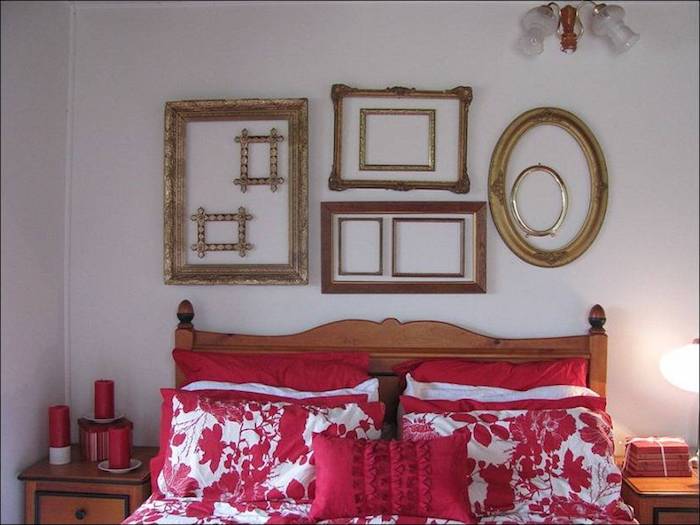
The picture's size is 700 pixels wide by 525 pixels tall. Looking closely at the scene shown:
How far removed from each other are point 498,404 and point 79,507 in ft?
5.11

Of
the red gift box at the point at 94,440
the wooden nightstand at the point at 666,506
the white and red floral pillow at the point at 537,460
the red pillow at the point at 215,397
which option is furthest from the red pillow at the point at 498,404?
the red gift box at the point at 94,440

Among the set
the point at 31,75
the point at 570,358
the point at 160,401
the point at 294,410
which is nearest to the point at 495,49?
the point at 570,358

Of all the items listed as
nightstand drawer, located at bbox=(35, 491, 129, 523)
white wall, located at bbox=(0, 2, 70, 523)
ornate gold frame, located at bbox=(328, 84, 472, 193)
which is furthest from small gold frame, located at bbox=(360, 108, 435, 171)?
nightstand drawer, located at bbox=(35, 491, 129, 523)

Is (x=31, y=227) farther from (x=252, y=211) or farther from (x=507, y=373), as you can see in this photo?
(x=507, y=373)

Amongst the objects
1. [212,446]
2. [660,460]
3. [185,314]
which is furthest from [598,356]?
[185,314]

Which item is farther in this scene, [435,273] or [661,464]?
[435,273]

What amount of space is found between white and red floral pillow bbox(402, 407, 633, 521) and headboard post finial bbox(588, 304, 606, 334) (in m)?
0.46

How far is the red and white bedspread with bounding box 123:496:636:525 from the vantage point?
1.90 meters

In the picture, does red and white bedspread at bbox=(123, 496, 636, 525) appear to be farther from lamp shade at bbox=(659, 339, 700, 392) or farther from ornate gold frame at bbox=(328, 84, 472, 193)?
ornate gold frame at bbox=(328, 84, 472, 193)

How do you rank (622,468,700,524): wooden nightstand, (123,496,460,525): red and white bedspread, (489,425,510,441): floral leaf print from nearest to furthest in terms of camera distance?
1. (123,496,460,525): red and white bedspread
2. (489,425,510,441): floral leaf print
3. (622,468,700,524): wooden nightstand

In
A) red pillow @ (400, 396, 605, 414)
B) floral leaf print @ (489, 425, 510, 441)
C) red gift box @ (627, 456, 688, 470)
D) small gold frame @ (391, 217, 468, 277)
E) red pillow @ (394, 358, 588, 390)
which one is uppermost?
small gold frame @ (391, 217, 468, 277)

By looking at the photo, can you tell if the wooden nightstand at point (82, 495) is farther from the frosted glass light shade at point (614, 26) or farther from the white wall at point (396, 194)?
the frosted glass light shade at point (614, 26)

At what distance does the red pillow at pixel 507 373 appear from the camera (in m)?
2.43

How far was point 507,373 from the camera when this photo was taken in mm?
2443
